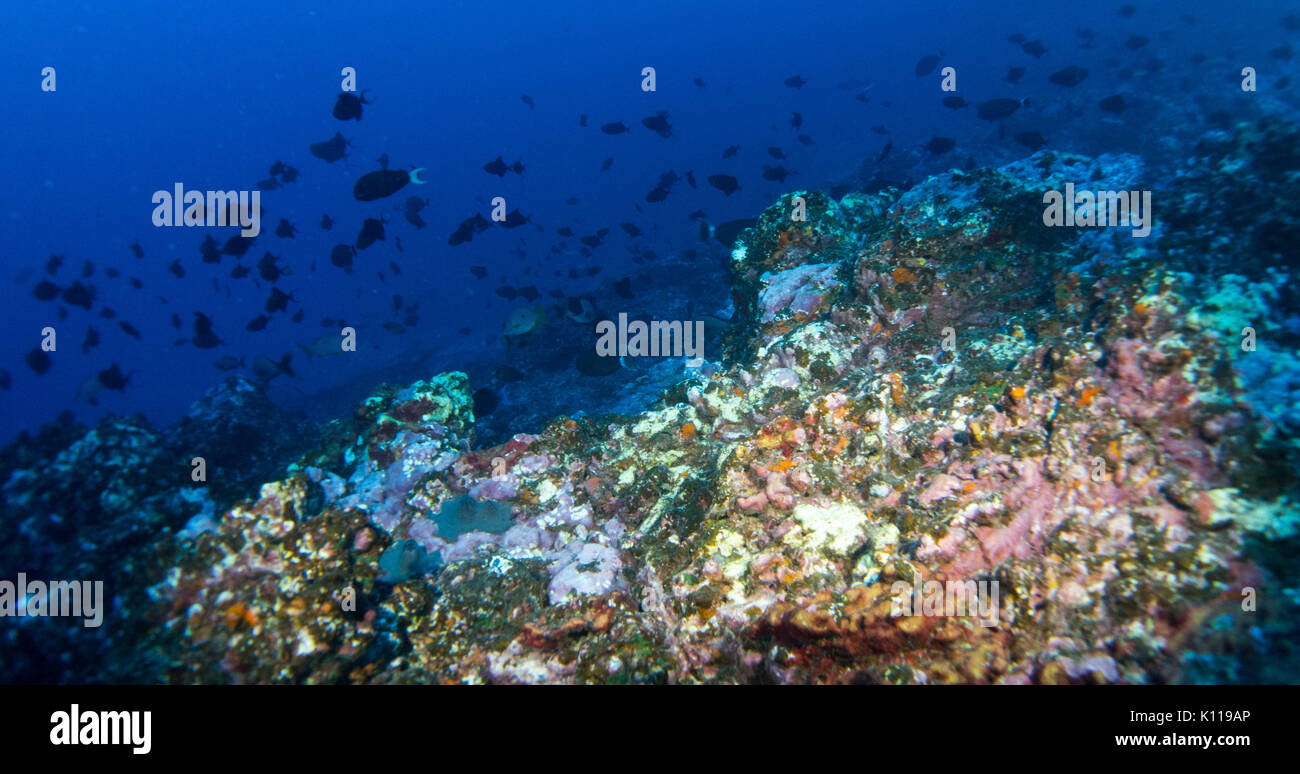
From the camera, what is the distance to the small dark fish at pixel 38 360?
28.7 ft

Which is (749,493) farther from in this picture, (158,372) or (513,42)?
(513,42)

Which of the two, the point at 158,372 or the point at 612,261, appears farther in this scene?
the point at 158,372

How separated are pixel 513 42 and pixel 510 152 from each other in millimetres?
39394

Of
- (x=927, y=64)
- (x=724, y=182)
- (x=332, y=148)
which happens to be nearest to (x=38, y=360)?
(x=332, y=148)

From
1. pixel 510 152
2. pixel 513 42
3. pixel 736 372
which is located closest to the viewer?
pixel 736 372

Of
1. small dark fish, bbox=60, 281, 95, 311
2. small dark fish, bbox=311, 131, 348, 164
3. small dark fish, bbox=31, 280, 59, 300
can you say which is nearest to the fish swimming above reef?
small dark fish, bbox=311, 131, 348, 164

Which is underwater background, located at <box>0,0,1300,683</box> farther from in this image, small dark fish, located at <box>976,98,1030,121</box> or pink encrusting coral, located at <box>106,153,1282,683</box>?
small dark fish, located at <box>976,98,1030,121</box>

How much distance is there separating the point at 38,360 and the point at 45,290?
222 centimetres

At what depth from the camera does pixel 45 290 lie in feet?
33.1

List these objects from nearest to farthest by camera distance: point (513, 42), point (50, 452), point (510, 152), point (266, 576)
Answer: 1. point (266, 576)
2. point (50, 452)
3. point (510, 152)
4. point (513, 42)

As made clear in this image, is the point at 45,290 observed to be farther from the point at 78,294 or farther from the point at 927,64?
the point at 927,64

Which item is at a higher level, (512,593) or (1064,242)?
(1064,242)
